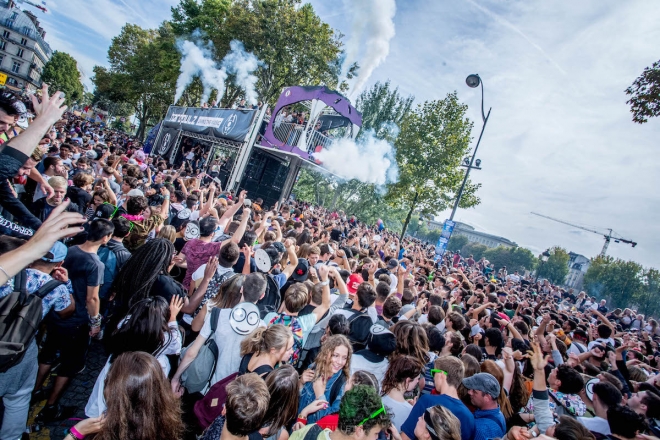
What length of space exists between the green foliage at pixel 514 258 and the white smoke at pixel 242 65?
6849 cm

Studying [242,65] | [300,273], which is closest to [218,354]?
[300,273]

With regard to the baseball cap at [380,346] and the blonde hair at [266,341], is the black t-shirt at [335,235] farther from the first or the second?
the blonde hair at [266,341]

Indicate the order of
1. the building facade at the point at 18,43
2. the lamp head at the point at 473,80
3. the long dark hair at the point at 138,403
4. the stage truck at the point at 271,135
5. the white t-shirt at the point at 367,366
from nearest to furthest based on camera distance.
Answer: the long dark hair at the point at 138,403
the white t-shirt at the point at 367,366
the lamp head at the point at 473,80
the stage truck at the point at 271,135
the building facade at the point at 18,43

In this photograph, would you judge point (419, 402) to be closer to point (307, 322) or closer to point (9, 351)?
point (307, 322)

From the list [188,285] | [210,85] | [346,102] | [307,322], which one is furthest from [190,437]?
[210,85]

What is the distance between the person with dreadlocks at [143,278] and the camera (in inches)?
108

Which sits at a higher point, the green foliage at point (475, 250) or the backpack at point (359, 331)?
the green foliage at point (475, 250)

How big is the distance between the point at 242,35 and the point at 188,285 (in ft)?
75.6

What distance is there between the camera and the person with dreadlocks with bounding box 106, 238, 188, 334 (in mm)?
2754

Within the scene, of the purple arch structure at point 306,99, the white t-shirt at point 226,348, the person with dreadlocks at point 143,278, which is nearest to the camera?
the white t-shirt at point 226,348

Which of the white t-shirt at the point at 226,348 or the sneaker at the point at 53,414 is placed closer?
the white t-shirt at the point at 226,348

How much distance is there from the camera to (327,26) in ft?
69.7

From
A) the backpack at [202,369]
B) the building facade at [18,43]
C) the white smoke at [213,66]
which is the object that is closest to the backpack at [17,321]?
the backpack at [202,369]

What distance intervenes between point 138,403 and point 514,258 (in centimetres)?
8578
